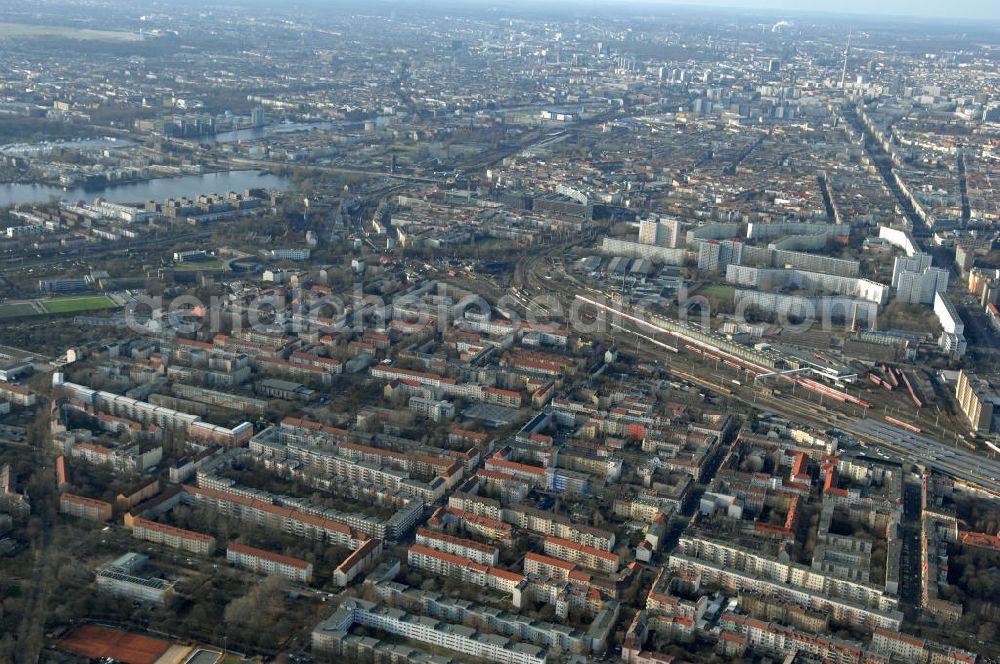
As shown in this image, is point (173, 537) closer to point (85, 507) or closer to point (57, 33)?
point (85, 507)

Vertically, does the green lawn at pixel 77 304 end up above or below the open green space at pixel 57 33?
below

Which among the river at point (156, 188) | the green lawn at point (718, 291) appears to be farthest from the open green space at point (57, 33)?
the green lawn at point (718, 291)

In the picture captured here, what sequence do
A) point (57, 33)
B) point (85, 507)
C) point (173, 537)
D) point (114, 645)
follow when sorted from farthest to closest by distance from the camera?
point (57, 33), point (85, 507), point (173, 537), point (114, 645)

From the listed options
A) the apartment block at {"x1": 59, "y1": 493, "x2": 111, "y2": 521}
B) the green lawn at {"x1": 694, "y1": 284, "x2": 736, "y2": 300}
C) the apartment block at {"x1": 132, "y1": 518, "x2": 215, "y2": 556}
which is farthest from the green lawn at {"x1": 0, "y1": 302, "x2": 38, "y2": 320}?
the green lawn at {"x1": 694, "y1": 284, "x2": 736, "y2": 300}

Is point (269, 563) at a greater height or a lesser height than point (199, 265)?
lesser

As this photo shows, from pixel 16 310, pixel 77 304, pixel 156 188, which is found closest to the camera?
pixel 16 310

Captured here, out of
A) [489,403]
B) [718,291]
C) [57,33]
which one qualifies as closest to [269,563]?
[489,403]

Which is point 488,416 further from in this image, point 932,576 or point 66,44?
point 66,44

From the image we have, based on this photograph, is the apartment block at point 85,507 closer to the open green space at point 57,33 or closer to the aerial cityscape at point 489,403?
→ the aerial cityscape at point 489,403
